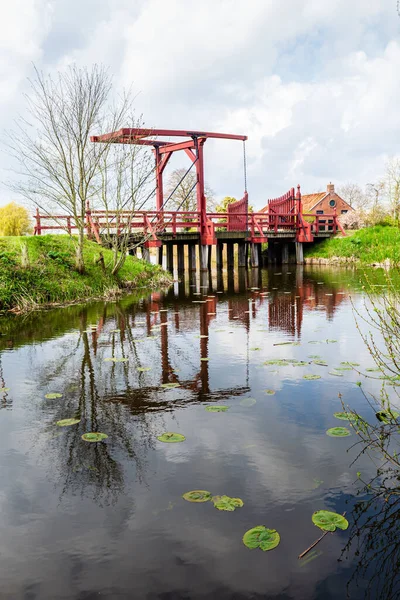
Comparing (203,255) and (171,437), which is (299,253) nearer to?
(203,255)

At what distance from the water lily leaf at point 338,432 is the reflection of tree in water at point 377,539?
633 millimetres

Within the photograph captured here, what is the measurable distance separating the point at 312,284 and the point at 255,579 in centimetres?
1401

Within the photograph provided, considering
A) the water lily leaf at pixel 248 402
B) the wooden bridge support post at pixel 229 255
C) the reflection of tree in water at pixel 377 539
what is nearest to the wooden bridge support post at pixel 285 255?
the wooden bridge support post at pixel 229 255

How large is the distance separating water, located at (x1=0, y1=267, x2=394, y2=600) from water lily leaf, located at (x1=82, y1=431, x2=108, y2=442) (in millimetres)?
67

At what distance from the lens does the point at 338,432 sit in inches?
148

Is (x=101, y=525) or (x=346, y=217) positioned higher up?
(x=346, y=217)

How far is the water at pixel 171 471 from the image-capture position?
91.9 inches

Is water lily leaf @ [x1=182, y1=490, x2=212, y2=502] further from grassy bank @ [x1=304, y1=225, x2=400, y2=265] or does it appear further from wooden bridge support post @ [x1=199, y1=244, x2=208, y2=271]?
grassy bank @ [x1=304, y1=225, x2=400, y2=265]

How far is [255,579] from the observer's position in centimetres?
228

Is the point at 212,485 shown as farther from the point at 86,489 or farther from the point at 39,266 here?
the point at 39,266

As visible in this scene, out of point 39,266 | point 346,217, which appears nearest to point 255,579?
point 39,266

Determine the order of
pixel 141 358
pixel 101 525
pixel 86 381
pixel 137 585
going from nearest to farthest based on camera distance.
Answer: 1. pixel 137 585
2. pixel 101 525
3. pixel 86 381
4. pixel 141 358

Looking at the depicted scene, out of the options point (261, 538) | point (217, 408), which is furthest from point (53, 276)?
point (261, 538)

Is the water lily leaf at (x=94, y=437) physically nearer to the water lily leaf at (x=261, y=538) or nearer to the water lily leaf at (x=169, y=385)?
the water lily leaf at (x=169, y=385)
